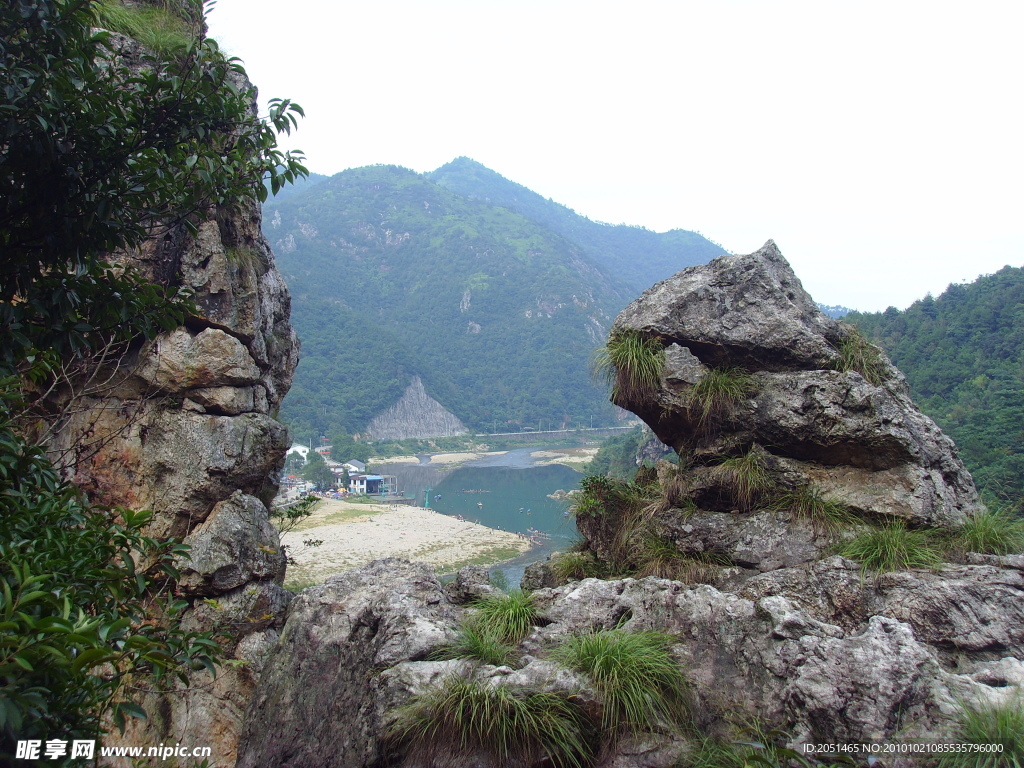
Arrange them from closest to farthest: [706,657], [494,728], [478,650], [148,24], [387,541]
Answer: [494,728] → [706,657] → [478,650] → [148,24] → [387,541]

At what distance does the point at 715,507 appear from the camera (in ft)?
17.9

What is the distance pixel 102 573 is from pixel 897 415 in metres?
5.33

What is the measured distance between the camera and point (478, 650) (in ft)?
13.2

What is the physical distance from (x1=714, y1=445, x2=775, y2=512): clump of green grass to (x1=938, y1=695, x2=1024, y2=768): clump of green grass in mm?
2446

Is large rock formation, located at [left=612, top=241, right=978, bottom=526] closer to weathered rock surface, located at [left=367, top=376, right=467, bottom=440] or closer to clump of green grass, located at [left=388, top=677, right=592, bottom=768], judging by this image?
clump of green grass, located at [left=388, top=677, right=592, bottom=768]

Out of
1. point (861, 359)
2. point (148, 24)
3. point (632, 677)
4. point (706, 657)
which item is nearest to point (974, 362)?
point (861, 359)

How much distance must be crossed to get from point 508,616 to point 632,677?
1232mm

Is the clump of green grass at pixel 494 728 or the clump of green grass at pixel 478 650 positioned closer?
the clump of green grass at pixel 494 728

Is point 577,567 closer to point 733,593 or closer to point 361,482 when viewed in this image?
point 733,593

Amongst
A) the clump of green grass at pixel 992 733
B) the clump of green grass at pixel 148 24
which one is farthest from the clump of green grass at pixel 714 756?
the clump of green grass at pixel 148 24

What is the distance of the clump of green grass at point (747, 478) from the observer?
5219 mm

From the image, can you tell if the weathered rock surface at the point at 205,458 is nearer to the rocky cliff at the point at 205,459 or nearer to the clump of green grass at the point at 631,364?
the rocky cliff at the point at 205,459

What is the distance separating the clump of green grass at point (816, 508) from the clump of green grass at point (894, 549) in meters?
0.22

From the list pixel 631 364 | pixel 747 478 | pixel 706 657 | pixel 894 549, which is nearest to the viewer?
pixel 706 657
